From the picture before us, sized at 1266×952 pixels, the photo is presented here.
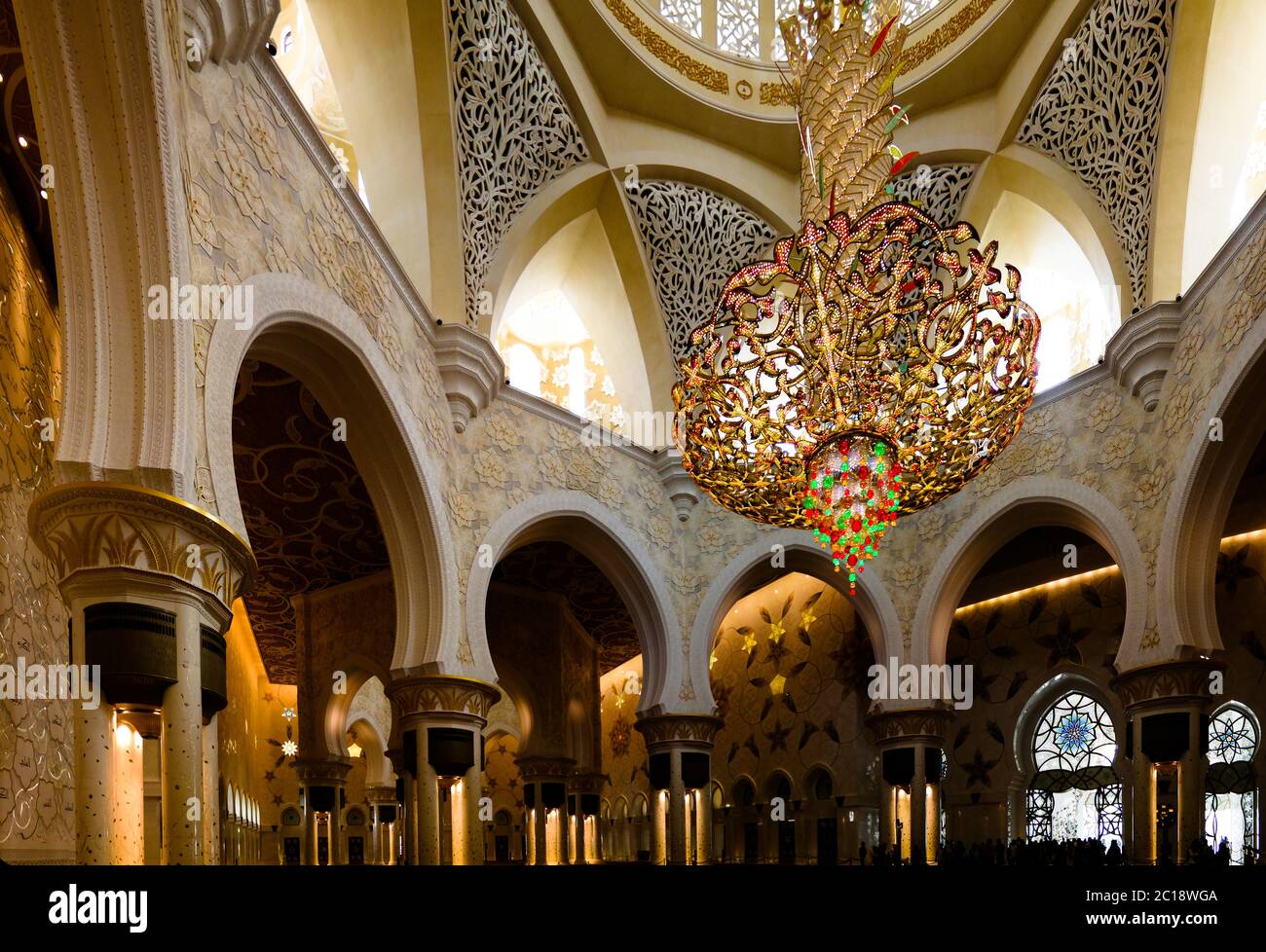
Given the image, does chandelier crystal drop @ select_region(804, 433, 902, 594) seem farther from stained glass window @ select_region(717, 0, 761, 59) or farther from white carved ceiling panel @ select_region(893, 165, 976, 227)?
stained glass window @ select_region(717, 0, 761, 59)

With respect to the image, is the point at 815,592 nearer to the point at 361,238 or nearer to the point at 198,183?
the point at 361,238

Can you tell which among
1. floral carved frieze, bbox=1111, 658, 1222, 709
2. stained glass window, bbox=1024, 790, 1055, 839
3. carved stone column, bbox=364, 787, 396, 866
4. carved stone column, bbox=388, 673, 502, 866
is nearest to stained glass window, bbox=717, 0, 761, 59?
floral carved frieze, bbox=1111, 658, 1222, 709

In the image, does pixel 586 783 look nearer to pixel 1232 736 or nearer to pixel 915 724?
pixel 915 724

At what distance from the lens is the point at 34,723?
216 inches

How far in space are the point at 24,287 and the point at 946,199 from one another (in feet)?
28.4

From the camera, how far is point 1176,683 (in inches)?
334

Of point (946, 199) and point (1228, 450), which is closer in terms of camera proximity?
point (1228, 450)

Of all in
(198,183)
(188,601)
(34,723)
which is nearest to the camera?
(188,601)

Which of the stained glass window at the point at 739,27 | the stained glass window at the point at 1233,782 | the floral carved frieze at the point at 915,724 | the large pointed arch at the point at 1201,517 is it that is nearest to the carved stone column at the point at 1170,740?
the large pointed arch at the point at 1201,517

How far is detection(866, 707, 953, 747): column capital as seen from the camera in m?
10.6

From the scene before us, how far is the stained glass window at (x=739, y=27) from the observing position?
11789mm

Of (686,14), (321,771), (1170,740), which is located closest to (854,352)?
(1170,740)

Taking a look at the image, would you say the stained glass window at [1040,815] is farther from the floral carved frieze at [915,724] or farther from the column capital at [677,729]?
the column capital at [677,729]
